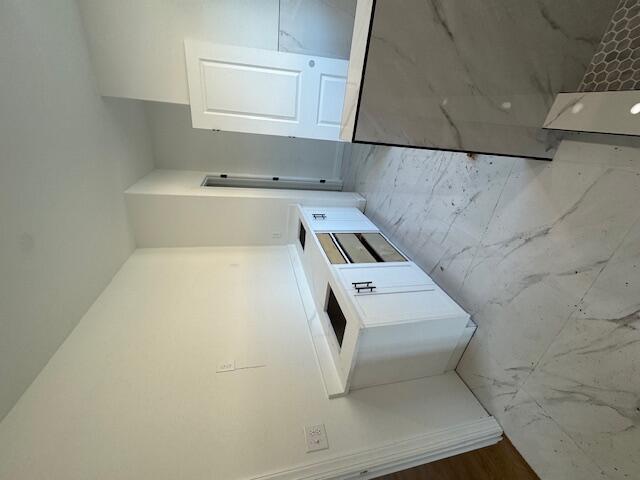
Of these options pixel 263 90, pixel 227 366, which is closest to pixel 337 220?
pixel 263 90

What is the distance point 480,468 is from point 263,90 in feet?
8.98

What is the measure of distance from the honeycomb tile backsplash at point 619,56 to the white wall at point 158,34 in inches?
74.2

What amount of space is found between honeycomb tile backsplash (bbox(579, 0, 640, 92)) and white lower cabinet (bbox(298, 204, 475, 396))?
3.50 ft

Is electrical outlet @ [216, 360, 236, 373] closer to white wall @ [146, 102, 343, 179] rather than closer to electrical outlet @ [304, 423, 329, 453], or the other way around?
electrical outlet @ [304, 423, 329, 453]

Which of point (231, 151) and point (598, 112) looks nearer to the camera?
point (598, 112)

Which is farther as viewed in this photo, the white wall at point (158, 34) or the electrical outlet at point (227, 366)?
the white wall at point (158, 34)

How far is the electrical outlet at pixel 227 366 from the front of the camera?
149 centimetres

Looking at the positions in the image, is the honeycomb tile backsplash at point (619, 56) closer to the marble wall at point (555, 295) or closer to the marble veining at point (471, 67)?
the marble veining at point (471, 67)

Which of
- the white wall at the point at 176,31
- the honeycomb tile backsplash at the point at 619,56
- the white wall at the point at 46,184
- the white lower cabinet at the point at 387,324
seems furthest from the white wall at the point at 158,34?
the honeycomb tile backsplash at the point at 619,56

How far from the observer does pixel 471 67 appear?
0.80 meters

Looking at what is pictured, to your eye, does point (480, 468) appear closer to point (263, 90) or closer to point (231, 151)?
point (263, 90)

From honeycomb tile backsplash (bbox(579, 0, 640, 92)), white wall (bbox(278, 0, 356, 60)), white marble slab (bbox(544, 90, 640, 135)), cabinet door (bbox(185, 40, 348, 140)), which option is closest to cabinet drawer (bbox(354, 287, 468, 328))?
white marble slab (bbox(544, 90, 640, 135))

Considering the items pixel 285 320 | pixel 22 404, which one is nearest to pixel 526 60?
pixel 285 320

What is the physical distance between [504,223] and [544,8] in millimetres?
831
